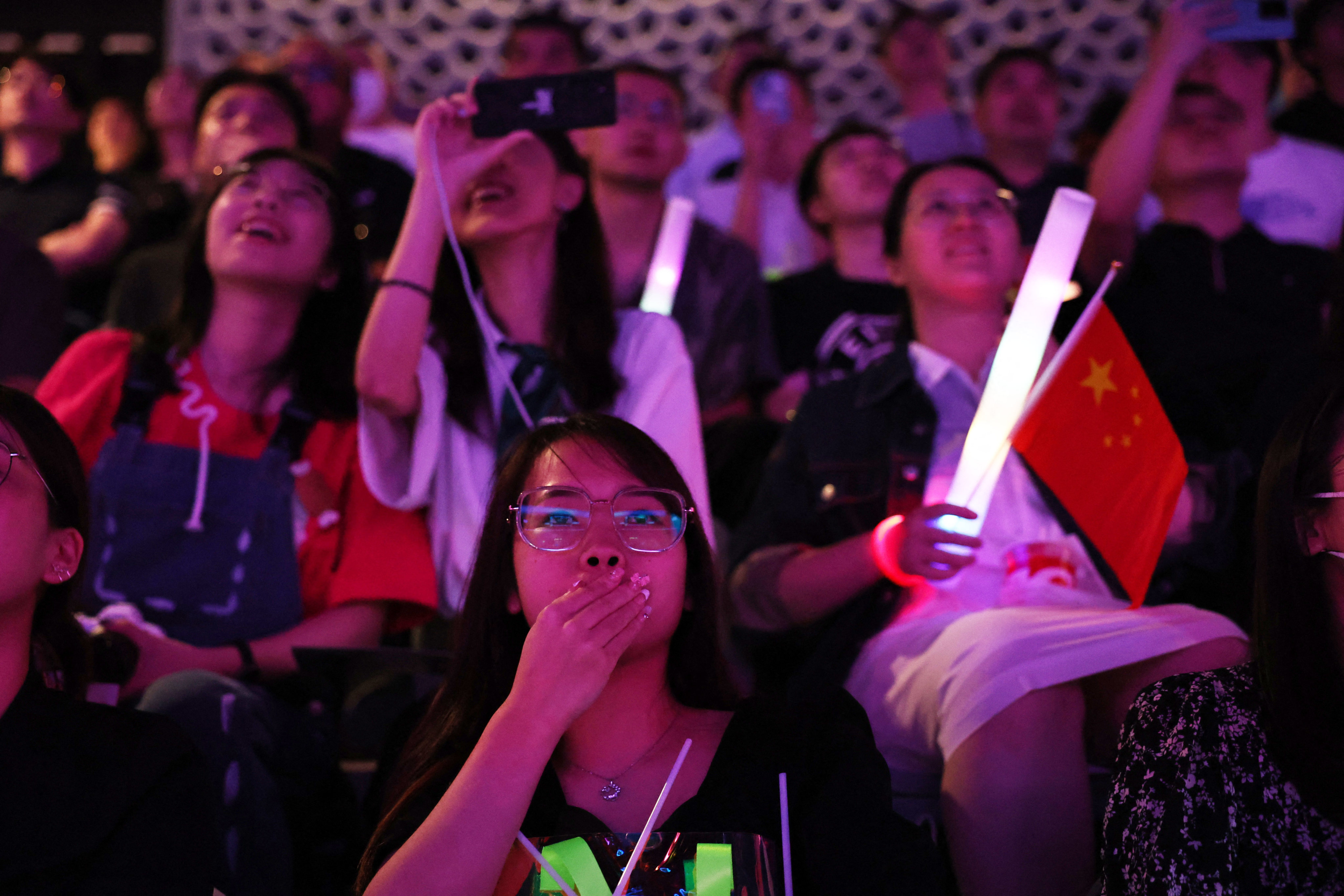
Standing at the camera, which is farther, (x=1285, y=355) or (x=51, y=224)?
(x=51, y=224)

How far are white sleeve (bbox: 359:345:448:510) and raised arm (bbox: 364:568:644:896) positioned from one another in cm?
79

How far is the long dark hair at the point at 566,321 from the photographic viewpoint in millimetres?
2229

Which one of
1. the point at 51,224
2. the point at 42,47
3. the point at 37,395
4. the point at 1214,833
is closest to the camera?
the point at 1214,833

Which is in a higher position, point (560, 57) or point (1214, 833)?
point (560, 57)

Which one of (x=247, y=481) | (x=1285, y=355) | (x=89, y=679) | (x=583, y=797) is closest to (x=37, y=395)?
(x=247, y=481)

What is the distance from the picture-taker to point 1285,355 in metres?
2.36

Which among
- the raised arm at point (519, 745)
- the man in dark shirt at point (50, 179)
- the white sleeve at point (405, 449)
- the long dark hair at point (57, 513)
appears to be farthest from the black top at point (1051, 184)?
the man in dark shirt at point (50, 179)

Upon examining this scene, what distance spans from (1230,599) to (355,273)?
64.8 inches

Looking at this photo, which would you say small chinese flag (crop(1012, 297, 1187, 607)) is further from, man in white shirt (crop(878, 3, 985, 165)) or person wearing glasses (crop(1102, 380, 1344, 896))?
man in white shirt (crop(878, 3, 985, 165))

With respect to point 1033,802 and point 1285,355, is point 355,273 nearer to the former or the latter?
point 1033,802

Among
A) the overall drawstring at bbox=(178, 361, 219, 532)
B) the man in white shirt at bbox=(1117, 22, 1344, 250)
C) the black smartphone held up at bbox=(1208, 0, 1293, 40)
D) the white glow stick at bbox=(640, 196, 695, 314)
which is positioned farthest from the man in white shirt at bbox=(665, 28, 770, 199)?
the overall drawstring at bbox=(178, 361, 219, 532)

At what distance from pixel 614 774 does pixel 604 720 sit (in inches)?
2.5

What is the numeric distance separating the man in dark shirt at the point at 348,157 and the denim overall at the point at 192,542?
1.18 meters

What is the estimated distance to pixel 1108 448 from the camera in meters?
1.83
